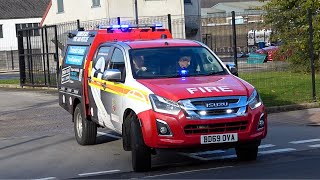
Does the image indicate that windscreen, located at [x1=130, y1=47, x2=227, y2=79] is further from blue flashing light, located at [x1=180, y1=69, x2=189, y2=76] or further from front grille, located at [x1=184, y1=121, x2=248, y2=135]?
front grille, located at [x1=184, y1=121, x2=248, y2=135]

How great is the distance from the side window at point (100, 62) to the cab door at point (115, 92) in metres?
0.25

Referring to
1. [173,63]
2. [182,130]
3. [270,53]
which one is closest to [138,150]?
[182,130]

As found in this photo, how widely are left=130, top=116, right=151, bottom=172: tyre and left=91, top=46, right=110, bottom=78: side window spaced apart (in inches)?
76.4

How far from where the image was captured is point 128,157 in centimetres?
1051

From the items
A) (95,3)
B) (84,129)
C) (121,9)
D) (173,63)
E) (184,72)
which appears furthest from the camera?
(95,3)

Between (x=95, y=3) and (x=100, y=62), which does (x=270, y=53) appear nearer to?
(x=95, y=3)

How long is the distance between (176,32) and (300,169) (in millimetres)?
17183

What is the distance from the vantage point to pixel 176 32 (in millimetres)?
25266

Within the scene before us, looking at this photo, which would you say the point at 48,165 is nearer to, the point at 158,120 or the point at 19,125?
the point at 158,120

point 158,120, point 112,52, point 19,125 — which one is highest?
point 112,52

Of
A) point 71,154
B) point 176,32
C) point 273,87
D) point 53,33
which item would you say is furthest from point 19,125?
point 176,32

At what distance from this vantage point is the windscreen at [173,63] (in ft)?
31.9

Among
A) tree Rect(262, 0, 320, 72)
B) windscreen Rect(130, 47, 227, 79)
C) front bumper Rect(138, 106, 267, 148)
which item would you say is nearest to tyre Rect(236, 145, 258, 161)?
front bumper Rect(138, 106, 267, 148)

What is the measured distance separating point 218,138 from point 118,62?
2.46 metres
